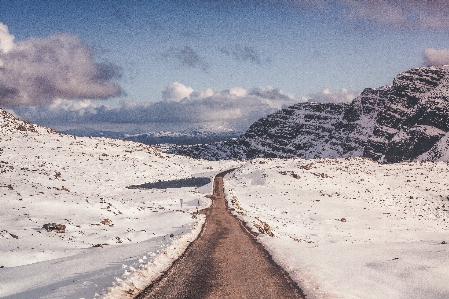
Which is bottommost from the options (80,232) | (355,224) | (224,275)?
(355,224)

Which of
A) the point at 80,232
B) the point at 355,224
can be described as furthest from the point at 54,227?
the point at 355,224

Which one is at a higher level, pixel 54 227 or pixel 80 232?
pixel 54 227

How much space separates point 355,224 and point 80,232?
33.5 metres

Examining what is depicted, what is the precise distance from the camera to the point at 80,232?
22.9 metres

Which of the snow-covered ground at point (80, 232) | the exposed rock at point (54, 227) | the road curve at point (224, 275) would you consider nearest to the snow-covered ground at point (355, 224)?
the road curve at point (224, 275)

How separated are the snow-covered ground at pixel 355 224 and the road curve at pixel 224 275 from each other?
90cm

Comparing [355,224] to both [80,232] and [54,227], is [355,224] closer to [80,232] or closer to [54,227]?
[80,232]

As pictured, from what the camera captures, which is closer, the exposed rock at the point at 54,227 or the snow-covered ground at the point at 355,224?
the snow-covered ground at the point at 355,224

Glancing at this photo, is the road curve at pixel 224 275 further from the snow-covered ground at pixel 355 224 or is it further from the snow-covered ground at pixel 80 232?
the snow-covered ground at pixel 355 224

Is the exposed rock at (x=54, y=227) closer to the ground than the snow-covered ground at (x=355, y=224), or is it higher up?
higher up

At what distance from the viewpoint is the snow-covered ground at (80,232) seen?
39.5 ft

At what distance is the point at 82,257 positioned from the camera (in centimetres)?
1647

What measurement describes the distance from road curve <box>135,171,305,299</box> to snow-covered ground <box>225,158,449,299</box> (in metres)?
0.90

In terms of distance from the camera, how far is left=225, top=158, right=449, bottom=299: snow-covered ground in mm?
13039
